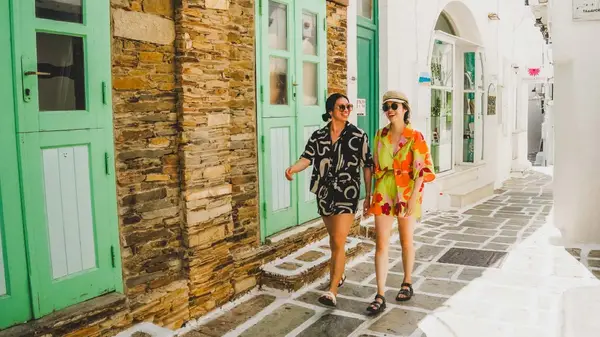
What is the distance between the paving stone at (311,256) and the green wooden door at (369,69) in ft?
6.96

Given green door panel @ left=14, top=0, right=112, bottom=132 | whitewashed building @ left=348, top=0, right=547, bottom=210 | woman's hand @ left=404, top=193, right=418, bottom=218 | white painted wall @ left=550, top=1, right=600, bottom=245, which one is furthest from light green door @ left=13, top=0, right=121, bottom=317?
white painted wall @ left=550, top=1, right=600, bottom=245

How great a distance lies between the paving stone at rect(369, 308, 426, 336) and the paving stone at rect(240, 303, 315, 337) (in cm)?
59

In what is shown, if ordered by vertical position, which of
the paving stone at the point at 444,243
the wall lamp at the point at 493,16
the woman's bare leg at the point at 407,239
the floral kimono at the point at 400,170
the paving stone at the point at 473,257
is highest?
the wall lamp at the point at 493,16

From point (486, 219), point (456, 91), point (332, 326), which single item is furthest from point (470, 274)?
point (456, 91)

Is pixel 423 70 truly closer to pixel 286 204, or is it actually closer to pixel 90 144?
pixel 286 204

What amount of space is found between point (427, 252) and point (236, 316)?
2.90 meters

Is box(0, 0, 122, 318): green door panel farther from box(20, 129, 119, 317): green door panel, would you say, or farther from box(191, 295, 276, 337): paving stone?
box(191, 295, 276, 337): paving stone

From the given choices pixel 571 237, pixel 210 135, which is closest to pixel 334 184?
pixel 210 135


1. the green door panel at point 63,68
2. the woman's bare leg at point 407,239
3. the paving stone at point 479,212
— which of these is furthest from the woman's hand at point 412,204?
the paving stone at point 479,212

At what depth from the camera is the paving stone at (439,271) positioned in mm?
5766

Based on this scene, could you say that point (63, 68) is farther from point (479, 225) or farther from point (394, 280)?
point (479, 225)

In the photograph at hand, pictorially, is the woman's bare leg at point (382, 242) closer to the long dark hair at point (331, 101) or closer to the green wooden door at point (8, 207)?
the long dark hair at point (331, 101)

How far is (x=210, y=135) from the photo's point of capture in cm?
466

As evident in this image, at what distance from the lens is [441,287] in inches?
211
